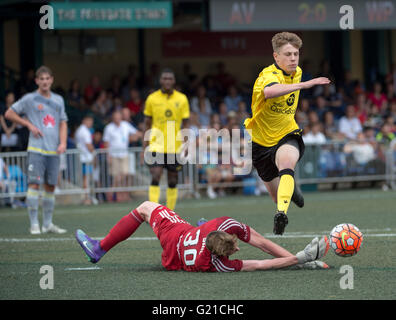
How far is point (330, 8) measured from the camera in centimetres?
1973

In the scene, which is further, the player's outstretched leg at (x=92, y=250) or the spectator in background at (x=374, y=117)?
the spectator in background at (x=374, y=117)

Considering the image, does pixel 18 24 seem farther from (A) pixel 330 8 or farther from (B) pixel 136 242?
(B) pixel 136 242

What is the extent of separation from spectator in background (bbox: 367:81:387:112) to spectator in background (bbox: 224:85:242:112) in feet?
13.1

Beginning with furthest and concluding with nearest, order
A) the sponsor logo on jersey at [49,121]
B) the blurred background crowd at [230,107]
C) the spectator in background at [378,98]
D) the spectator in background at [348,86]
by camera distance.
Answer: the spectator in background at [348,86], the spectator in background at [378,98], the blurred background crowd at [230,107], the sponsor logo on jersey at [49,121]

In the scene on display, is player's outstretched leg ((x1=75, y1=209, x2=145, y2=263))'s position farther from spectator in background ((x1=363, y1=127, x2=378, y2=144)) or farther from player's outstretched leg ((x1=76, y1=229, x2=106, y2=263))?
spectator in background ((x1=363, y1=127, x2=378, y2=144))

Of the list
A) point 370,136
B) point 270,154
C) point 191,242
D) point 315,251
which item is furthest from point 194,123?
point 315,251

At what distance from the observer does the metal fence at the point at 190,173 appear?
54.3ft

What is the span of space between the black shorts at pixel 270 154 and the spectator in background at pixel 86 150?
900cm

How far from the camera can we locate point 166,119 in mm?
12711

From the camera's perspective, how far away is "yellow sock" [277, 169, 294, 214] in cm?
768

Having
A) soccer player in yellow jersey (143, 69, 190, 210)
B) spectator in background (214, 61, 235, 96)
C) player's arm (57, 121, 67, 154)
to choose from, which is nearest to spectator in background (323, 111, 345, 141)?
spectator in background (214, 61, 235, 96)

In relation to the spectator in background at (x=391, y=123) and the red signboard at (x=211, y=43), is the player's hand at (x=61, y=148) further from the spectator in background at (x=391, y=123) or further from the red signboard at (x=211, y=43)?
the red signboard at (x=211, y=43)

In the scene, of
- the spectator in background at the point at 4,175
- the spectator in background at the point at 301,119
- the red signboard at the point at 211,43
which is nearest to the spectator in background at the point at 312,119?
the spectator in background at the point at 301,119

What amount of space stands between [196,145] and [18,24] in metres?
7.55
